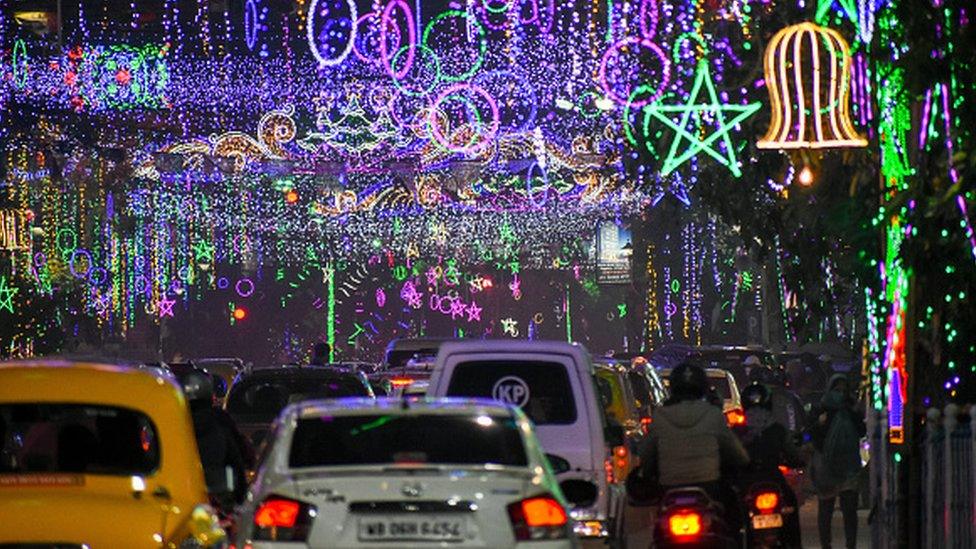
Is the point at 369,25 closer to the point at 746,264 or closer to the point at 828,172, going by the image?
the point at 828,172

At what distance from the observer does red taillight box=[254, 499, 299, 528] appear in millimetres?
11758

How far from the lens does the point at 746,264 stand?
6825 centimetres

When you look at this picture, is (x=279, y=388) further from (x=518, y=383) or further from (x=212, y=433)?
(x=212, y=433)

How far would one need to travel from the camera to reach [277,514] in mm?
11797

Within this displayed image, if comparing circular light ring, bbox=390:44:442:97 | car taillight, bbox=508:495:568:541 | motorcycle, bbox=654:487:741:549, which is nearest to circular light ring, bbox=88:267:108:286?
circular light ring, bbox=390:44:442:97

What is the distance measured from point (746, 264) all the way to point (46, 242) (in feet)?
71.8

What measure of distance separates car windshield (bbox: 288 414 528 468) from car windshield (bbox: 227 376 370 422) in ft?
36.6

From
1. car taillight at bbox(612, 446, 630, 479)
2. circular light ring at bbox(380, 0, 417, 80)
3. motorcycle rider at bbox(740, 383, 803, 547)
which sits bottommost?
car taillight at bbox(612, 446, 630, 479)

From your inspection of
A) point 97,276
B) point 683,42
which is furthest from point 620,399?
point 97,276

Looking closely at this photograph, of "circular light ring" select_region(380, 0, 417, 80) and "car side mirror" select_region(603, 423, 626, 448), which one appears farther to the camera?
"circular light ring" select_region(380, 0, 417, 80)

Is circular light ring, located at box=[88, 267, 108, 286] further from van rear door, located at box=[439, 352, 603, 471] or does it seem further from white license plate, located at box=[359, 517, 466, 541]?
white license plate, located at box=[359, 517, 466, 541]

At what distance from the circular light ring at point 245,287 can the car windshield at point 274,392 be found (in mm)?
77487

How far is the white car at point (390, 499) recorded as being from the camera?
11.7 meters

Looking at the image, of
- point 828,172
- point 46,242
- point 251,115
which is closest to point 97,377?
point 828,172
